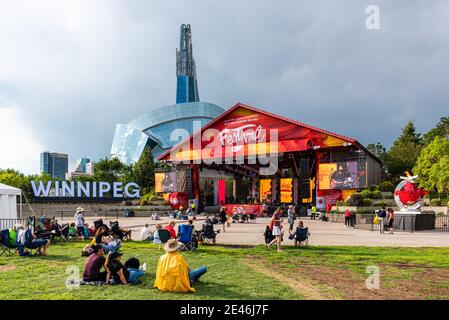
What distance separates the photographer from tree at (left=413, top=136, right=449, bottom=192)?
36.2 metres

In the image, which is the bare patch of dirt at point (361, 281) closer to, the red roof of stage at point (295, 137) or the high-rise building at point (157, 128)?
the red roof of stage at point (295, 137)

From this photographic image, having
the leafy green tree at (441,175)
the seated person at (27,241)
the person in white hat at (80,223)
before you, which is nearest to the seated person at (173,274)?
the seated person at (27,241)

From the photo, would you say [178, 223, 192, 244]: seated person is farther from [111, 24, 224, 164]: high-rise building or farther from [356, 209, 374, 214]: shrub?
[111, 24, 224, 164]: high-rise building

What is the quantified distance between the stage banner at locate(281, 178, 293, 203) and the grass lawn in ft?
97.1

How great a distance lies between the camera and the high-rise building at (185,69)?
612 ft

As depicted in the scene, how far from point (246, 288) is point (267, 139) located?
3440cm

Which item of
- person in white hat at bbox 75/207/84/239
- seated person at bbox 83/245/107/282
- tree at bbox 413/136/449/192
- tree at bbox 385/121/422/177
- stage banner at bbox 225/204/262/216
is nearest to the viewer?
seated person at bbox 83/245/107/282

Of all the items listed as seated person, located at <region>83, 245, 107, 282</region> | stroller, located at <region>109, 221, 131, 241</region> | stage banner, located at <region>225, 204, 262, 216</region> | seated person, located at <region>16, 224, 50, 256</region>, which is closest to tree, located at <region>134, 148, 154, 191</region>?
stage banner, located at <region>225, 204, 262, 216</region>

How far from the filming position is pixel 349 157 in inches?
1497

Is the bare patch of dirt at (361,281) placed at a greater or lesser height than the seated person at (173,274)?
lesser

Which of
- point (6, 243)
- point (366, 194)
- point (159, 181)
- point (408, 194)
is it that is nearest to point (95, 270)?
point (6, 243)

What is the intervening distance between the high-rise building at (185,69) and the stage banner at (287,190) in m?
147
